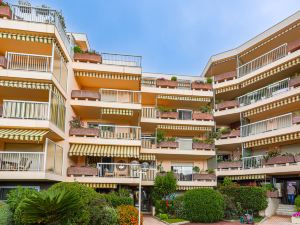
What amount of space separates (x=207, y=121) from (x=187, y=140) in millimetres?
2872

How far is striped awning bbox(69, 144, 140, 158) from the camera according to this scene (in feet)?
88.8

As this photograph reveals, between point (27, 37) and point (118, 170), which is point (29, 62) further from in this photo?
point (118, 170)

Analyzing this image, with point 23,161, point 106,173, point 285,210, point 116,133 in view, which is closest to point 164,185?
point 106,173

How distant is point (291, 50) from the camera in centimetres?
2820

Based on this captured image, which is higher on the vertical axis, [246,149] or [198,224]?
[246,149]

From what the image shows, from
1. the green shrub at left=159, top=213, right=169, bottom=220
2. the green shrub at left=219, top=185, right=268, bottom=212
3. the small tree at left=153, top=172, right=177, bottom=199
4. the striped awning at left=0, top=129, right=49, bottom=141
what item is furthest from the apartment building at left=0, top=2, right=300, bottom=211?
the green shrub at left=159, top=213, right=169, bottom=220

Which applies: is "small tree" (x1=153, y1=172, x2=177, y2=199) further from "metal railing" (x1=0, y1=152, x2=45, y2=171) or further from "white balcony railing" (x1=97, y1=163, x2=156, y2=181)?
"metal railing" (x1=0, y1=152, x2=45, y2=171)

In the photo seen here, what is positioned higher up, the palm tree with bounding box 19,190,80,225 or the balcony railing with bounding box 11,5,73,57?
the balcony railing with bounding box 11,5,73,57

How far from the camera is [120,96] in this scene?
103ft

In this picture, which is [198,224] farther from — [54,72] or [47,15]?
[47,15]

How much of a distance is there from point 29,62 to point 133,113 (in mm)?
10157

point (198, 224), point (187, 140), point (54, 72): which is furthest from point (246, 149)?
point (54, 72)

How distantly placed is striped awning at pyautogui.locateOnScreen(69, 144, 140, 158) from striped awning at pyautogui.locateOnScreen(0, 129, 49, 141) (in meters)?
6.03

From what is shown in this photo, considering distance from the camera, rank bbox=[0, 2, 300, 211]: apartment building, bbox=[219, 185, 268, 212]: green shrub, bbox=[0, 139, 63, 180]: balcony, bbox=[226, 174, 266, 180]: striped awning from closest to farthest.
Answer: bbox=[0, 139, 63, 180]: balcony < bbox=[0, 2, 300, 211]: apartment building < bbox=[219, 185, 268, 212]: green shrub < bbox=[226, 174, 266, 180]: striped awning
